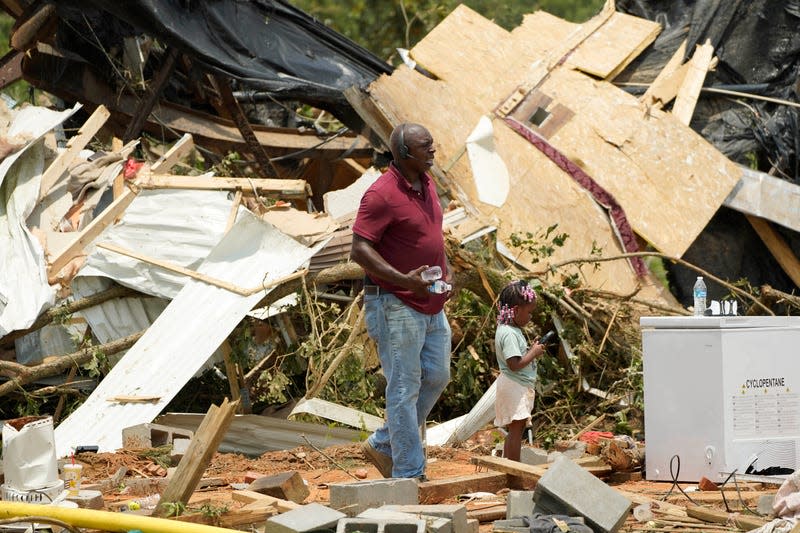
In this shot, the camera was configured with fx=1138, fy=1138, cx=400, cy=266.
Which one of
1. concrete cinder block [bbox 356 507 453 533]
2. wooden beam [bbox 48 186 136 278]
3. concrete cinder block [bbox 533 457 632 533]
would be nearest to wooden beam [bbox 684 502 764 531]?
concrete cinder block [bbox 533 457 632 533]

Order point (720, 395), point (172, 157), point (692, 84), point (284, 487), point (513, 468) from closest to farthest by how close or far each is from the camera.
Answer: point (284, 487) < point (513, 468) < point (720, 395) < point (172, 157) < point (692, 84)

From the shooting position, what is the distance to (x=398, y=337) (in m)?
6.00

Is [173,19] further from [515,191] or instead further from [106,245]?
[515,191]

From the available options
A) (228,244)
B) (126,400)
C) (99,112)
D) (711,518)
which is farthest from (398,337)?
(99,112)

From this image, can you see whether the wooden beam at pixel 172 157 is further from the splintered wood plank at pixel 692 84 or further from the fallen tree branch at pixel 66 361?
the splintered wood plank at pixel 692 84

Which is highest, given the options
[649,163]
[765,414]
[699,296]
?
[649,163]

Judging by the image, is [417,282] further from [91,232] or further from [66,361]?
[91,232]

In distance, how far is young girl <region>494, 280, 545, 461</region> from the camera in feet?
21.7

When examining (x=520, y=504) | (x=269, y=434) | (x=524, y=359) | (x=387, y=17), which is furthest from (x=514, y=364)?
(x=387, y=17)

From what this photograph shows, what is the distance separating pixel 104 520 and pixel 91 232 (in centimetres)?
481

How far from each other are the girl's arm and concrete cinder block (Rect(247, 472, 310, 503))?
1.43m

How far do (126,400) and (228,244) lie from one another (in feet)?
5.33

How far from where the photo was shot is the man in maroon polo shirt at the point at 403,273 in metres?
5.96

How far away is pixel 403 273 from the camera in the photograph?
6012 mm
